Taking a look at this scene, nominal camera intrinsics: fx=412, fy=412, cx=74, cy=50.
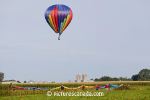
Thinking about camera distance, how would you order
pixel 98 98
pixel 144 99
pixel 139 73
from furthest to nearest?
pixel 139 73 < pixel 98 98 < pixel 144 99

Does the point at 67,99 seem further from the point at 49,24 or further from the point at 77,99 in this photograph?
the point at 49,24

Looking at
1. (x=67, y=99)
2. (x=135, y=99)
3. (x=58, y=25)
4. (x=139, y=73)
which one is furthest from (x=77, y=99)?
(x=139, y=73)

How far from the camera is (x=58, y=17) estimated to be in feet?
183

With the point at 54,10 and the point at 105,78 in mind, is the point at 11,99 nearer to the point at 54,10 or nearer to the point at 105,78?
the point at 54,10

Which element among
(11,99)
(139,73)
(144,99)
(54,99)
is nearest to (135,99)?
(144,99)

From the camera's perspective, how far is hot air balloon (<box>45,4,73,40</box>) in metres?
55.7

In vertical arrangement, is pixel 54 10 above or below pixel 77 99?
above

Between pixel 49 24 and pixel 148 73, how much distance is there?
338ft

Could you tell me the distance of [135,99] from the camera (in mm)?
27188

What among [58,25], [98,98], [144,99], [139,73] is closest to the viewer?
[144,99]

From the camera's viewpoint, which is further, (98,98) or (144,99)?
(98,98)

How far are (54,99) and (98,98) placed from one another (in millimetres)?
3131

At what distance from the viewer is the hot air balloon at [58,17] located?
55.7 m

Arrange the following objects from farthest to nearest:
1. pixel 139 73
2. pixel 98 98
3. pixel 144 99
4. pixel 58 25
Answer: pixel 139 73, pixel 58 25, pixel 98 98, pixel 144 99
